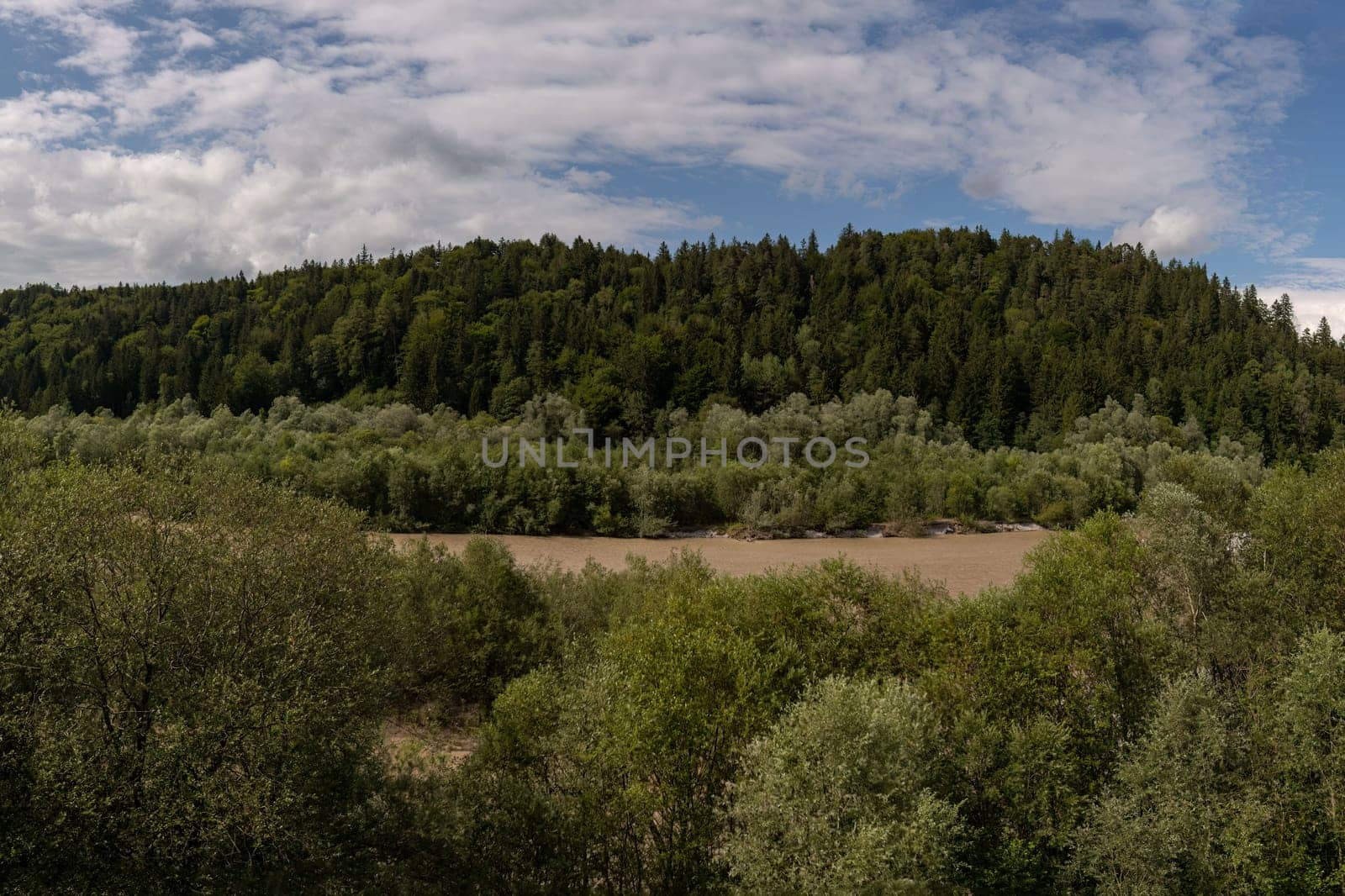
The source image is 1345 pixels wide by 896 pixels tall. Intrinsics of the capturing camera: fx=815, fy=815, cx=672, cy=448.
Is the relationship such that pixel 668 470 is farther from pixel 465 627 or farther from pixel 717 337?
pixel 465 627

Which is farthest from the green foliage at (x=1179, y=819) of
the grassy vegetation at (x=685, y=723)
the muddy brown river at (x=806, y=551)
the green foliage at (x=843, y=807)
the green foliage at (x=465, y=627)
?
the muddy brown river at (x=806, y=551)

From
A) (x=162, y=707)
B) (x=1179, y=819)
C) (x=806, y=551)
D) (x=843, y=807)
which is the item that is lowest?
(x=806, y=551)

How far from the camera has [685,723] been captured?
515 inches

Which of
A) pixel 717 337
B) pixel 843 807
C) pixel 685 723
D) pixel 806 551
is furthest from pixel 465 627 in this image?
pixel 717 337

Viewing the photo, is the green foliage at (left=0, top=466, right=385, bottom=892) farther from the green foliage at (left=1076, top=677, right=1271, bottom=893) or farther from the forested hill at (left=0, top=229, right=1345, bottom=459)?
the forested hill at (left=0, top=229, right=1345, bottom=459)

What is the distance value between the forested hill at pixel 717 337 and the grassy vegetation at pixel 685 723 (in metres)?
48.1

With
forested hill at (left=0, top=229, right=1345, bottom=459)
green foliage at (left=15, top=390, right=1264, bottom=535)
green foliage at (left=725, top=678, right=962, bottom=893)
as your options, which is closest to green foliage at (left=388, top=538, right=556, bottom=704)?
green foliage at (left=725, top=678, right=962, bottom=893)

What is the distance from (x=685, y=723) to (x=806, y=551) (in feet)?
102

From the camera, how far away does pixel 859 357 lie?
248ft

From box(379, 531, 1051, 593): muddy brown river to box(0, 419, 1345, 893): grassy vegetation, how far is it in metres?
17.4

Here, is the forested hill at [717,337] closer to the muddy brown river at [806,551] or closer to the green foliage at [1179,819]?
the muddy brown river at [806,551]

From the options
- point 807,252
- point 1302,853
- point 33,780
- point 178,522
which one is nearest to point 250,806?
point 33,780

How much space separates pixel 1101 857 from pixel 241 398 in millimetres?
70449

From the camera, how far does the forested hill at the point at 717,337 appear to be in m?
66.8
